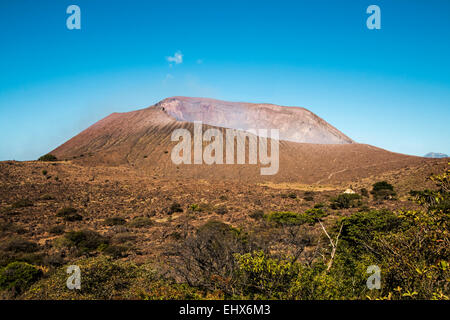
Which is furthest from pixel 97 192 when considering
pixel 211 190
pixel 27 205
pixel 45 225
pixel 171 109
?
pixel 171 109

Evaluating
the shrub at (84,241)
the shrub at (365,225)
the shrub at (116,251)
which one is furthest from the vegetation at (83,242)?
the shrub at (365,225)

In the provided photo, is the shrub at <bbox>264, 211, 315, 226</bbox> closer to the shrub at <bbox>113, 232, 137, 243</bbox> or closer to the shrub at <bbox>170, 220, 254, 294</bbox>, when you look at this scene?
A: the shrub at <bbox>170, 220, 254, 294</bbox>

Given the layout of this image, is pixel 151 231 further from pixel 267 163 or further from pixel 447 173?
pixel 267 163

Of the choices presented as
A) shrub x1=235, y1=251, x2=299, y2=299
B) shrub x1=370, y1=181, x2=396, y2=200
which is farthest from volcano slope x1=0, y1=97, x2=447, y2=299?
shrub x1=235, y1=251, x2=299, y2=299

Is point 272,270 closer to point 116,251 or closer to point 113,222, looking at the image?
point 116,251

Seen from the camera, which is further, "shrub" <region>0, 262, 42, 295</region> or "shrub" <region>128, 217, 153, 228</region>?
"shrub" <region>128, 217, 153, 228</region>

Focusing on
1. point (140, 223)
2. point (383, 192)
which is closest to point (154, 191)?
point (140, 223)
